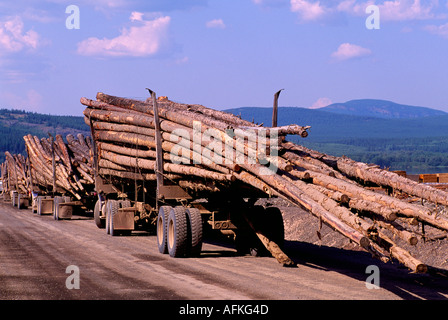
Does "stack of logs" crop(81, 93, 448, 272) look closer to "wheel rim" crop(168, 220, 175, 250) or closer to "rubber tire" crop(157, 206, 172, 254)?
"rubber tire" crop(157, 206, 172, 254)

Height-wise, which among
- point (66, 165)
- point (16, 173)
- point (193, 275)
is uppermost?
point (66, 165)

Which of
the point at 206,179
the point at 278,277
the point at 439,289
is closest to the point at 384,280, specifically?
the point at 439,289

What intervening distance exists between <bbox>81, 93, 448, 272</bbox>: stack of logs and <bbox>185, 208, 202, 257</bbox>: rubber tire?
0.79 meters

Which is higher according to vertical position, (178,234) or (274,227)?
(274,227)

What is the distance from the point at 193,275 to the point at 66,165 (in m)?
21.3

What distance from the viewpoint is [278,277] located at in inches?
523

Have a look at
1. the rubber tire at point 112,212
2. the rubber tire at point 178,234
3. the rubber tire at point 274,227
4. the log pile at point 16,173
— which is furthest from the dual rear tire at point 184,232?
the log pile at point 16,173

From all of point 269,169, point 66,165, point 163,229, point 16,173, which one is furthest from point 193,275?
point 16,173

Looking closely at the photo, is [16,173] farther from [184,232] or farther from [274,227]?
[274,227]

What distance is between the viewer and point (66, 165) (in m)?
33.3

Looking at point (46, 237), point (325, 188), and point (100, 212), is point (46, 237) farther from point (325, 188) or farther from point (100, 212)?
point (325, 188)

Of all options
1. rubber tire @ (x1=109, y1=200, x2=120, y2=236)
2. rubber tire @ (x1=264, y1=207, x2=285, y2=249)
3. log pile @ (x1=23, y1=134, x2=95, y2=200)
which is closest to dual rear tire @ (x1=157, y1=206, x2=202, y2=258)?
rubber tire @ (x1=264, y1=207, x2=285, y2=249)

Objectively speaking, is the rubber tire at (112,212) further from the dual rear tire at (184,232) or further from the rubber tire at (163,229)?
the dual rear tire at (184,232)

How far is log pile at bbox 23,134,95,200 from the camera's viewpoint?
3195 centimetres
